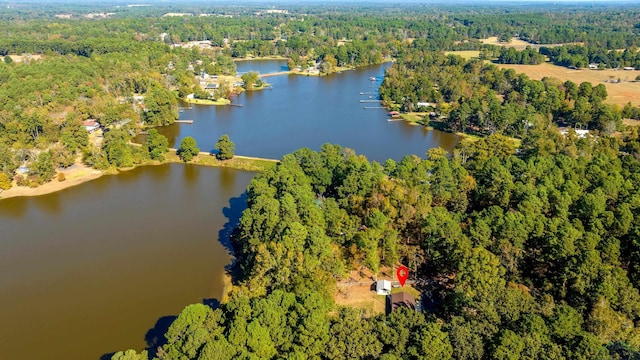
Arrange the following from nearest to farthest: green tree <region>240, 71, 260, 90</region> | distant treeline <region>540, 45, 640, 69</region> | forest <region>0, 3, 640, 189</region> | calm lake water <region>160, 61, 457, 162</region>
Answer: forest <region>0, 3, 640, 189</region>, calm lake water <region>160, 61, 457, 162</region>, green tree <region>240, 71, 260, 90</region>, distant treeline <region>540, 45, 640, 69</region>

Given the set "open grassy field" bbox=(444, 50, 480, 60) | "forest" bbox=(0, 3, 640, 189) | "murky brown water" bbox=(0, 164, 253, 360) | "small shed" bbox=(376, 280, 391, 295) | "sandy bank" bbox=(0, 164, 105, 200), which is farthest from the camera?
"open grassy field" bbox=(444, 50, 480, 60)

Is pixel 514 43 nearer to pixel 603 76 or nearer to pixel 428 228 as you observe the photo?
pixel 603 76

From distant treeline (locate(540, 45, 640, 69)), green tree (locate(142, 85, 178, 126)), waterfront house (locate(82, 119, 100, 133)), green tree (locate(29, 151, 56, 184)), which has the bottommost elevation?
green tree (locate(29, 151, 56, 184))

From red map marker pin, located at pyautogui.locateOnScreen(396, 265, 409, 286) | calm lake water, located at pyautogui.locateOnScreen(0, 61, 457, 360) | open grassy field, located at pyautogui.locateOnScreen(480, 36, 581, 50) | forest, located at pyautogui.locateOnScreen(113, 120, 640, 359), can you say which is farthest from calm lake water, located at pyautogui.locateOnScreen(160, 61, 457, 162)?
open grassy field, located at pyautogui.locateOnScreen(480, 36, 581, 50)

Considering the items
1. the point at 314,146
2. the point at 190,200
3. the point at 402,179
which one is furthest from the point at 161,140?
the point at 402,179

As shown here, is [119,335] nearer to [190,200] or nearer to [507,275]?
[190,200]

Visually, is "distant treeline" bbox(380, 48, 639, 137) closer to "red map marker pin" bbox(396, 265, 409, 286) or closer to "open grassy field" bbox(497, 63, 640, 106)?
"open grassy field" bbox(497, 63, 640, 106)

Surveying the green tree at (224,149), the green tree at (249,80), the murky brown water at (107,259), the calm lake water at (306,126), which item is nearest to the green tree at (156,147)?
the murky brown water at (107,259)
